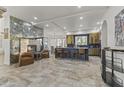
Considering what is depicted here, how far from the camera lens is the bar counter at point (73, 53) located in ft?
30.2

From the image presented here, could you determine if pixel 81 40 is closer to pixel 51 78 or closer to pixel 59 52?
pixel 59 52

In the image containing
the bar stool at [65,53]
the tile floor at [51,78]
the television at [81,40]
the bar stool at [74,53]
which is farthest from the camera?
the television at [81,40]

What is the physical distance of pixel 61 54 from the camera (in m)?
10.5

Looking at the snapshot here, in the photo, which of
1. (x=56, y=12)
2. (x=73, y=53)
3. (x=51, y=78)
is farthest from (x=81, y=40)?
(x=51, y=78)

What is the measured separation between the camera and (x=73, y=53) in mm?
9742

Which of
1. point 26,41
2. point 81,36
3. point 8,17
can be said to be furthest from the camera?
point 81,36

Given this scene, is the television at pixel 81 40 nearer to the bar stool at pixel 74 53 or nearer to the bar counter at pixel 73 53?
the bar counter at pixel 73 53

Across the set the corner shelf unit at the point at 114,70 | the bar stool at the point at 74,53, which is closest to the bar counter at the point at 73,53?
the bar stool at the point at 74,53

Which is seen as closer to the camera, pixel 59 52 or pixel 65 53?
pixel 65 53
